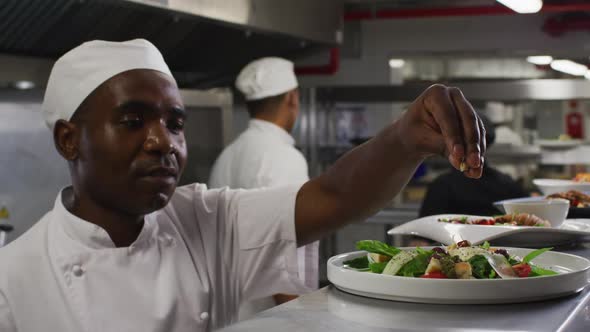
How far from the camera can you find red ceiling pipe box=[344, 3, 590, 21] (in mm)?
5301

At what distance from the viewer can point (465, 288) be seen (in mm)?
1045

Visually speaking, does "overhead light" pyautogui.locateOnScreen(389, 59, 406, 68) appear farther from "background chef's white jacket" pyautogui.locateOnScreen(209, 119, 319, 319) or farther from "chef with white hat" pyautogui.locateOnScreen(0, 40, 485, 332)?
"chef with white hat" pyautogui.locateOnScreen(0, 40, 485, 332)

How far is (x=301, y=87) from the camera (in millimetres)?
6051

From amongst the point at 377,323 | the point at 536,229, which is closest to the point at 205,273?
the point at 536,229

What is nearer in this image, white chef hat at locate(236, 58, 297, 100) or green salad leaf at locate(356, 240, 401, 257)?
green salad leaf at locate(356, 240, 401, 257)

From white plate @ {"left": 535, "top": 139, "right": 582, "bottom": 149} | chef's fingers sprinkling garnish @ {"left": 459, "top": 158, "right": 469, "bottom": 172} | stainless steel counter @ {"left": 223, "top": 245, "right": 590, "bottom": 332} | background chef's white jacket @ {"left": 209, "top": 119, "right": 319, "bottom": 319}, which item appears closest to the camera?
stainless steel counter @ {"left": 223, "top": 245, "right": 590, "bottom": 332}

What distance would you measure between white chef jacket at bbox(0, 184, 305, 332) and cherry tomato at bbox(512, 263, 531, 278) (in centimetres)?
74

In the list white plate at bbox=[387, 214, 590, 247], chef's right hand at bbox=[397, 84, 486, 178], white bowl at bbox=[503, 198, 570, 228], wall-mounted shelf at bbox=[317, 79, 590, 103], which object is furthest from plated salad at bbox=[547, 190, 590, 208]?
wall-mounted shelf at bbox=[317, 79, 590, 103]

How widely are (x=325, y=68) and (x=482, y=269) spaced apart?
5.01m

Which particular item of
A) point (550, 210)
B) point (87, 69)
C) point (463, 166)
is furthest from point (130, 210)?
point (550, 210)

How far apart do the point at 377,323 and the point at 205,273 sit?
3.00ft

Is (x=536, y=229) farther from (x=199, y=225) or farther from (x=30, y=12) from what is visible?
(x=30, y=12)

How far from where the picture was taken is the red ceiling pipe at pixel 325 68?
601 cm

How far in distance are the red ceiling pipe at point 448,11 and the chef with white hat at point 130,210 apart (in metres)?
4.06
